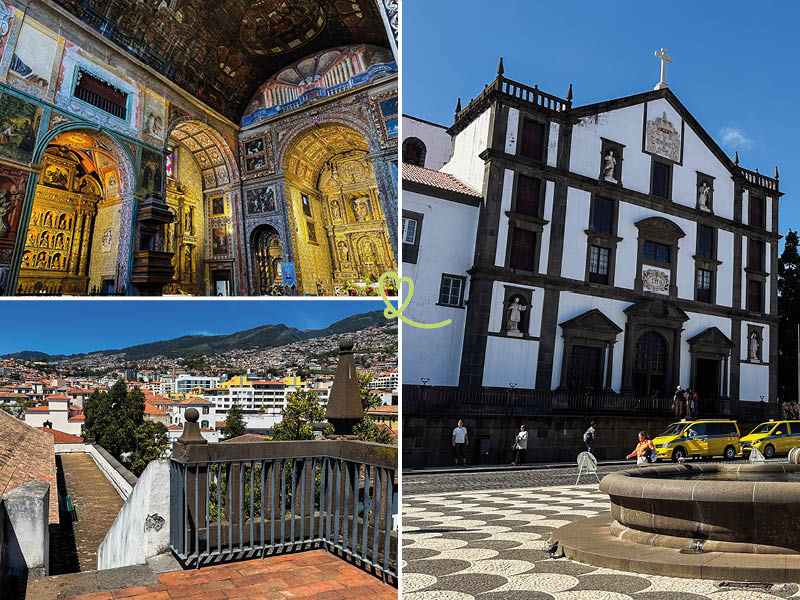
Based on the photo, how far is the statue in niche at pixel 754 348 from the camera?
27016 millimetres

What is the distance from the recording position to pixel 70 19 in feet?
55.2

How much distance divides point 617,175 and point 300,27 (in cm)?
1219

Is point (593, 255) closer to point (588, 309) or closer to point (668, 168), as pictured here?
point (588, 309)

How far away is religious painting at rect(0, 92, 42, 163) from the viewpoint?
49.2 ft

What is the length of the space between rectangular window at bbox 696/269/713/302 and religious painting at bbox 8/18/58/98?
22788 millimetres

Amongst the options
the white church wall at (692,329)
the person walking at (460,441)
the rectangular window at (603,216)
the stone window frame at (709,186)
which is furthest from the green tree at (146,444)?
the stone window frame at (709,186)

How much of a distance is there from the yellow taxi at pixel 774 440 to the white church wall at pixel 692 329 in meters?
4.47

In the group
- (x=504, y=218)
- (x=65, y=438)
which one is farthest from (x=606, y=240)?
(x=65, y=438)

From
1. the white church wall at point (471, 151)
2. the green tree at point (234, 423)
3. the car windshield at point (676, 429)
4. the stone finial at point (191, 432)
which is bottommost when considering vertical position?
the green tree at point (234, 423)

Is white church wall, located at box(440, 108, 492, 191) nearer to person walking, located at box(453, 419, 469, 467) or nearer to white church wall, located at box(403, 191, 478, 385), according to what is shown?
white church wall, located at box(403, 191, 478, 385)

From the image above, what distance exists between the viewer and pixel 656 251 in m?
24.9

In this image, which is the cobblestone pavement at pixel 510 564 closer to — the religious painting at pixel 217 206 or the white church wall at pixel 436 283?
the white church wall at pixel 436 283

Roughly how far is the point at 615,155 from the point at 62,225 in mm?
19178

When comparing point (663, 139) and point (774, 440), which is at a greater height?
point (663, 139)
